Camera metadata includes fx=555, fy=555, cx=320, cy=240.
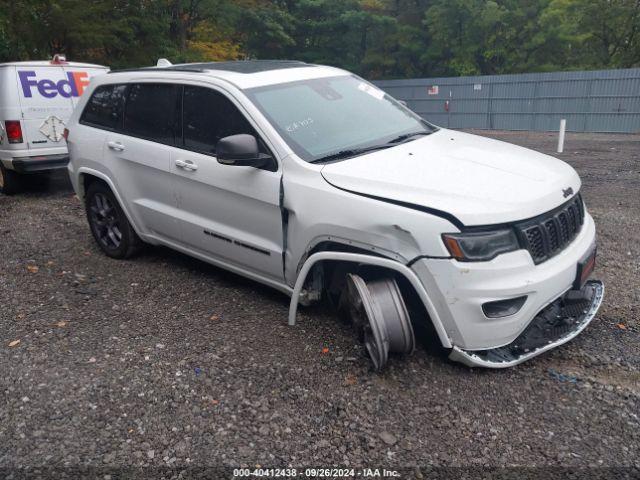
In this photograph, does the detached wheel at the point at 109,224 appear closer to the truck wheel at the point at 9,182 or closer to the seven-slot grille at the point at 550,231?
the seven-slot grille at the point at 550,231

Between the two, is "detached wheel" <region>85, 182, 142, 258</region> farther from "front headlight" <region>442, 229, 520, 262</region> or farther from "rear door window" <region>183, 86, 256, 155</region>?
"front headlight" <region>442, 229, 520, 262</region>

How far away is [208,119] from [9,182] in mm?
Result: 5932

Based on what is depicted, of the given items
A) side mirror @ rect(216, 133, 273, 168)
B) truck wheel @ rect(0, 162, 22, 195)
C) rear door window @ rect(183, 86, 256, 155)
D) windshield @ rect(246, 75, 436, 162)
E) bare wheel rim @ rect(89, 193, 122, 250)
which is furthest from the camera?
truck wheel @ rect(0, 162, 22, 195)

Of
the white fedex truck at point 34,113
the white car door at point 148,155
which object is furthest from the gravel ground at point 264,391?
the white fedex truck at point 34,113

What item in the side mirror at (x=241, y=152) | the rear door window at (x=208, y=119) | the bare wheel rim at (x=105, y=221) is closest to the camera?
the side mirror at (x=241, y=152)

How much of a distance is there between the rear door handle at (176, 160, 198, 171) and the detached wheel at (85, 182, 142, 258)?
3.94ft

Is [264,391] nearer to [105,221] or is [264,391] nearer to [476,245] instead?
[476,245]

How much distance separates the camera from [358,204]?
3.17 meters

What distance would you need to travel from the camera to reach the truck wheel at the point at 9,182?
8.49 meters

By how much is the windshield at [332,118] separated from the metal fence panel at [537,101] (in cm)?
1859

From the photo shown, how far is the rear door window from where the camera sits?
3.93 metres

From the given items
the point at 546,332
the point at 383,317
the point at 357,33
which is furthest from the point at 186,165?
the point at 357,33

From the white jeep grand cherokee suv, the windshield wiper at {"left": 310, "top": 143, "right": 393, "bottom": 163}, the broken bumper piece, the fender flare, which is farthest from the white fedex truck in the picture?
the broken bumper piece

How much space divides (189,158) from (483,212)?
7.54ft
